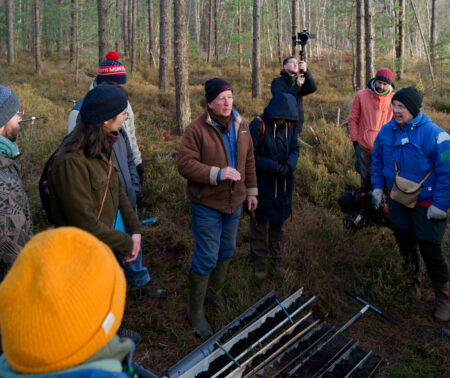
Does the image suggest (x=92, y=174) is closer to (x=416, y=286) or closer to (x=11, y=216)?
(x=11, y=216)

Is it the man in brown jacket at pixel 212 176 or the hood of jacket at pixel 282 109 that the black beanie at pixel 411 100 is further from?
the man in brown jacket at pixel 212 176

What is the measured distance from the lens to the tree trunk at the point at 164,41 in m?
12.3

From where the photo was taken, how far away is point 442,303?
3.76m

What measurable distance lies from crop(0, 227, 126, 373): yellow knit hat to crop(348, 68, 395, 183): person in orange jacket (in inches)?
204

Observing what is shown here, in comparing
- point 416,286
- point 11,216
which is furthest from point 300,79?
point 11,216

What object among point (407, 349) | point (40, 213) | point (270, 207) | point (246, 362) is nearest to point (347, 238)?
point (270, 207)

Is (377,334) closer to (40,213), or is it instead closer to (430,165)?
(430,165)

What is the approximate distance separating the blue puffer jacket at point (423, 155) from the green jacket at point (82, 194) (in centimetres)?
267

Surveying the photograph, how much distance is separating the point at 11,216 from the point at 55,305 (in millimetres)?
1366

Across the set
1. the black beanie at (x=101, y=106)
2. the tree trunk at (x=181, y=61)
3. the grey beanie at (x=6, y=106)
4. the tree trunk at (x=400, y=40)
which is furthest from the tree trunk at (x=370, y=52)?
the grey beanie at (x=6, y=106)

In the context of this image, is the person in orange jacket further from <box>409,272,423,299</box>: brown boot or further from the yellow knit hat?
the yellow knit hat

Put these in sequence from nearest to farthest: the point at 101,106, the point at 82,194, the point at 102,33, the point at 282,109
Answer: the point at 82,194
the point at 101,106
the point at 282,109
the point at 102,33

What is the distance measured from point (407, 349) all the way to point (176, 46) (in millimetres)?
8665

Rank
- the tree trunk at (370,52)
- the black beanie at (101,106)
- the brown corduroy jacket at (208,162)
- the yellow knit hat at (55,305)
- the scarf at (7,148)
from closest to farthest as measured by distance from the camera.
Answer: the yellow knit hat at (55,305) → the scarf at (7,148) → the black beanie at (101,106) → the brown corduroy jacket at (208,162) → the tree trunk at (370,52)
